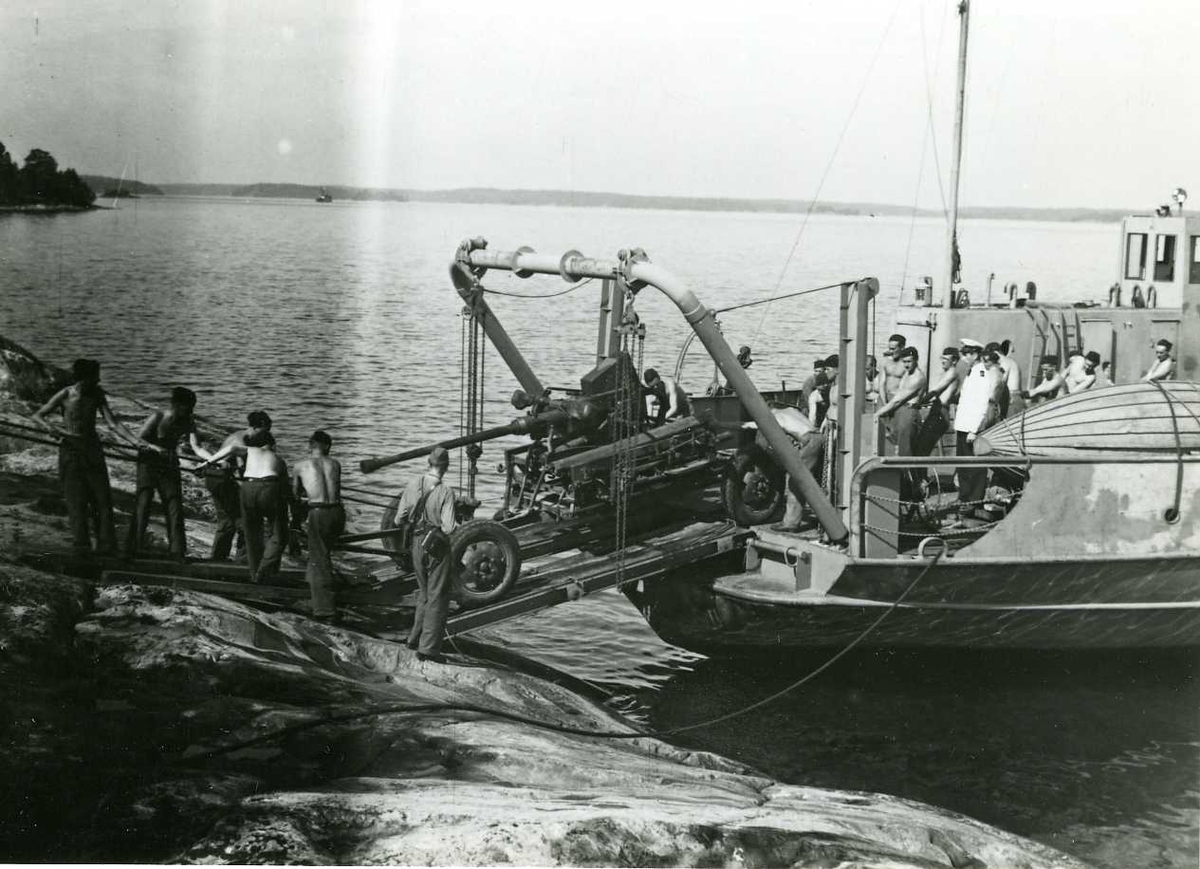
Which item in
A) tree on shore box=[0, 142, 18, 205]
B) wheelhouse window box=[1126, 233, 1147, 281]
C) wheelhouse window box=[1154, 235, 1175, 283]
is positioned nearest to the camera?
wheelhouse window box=[1154, 235, 1175, 283]

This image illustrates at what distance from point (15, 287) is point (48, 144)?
7.80 m

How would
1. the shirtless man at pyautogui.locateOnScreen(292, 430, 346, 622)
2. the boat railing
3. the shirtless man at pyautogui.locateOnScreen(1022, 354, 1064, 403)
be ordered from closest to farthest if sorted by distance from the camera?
the shirtless man at pyautogui.locateOnScreen(292, 430, 346, 622) < the boat railing < the shirtless man at pyautogui.locateOnScreen(1022, 354, 1064, 403)

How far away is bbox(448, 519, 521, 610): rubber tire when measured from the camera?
34.7 ft

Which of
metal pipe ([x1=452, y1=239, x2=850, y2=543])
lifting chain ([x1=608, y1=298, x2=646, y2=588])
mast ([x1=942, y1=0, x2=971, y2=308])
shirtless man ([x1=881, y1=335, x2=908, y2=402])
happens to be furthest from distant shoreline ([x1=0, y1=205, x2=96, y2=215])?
shirtless man ([x1=881, y1=335, x2=908, y2=402])

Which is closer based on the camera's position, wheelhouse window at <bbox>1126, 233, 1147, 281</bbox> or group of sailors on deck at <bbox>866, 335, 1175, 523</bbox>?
group of sailors on deck at <bbox>866, 335, 1175, 523</bbox>

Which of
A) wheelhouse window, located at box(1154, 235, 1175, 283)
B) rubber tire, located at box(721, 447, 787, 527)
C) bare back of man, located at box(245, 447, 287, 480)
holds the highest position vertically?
wheelhouse window, located at box(1154, 235, 1175, 283)

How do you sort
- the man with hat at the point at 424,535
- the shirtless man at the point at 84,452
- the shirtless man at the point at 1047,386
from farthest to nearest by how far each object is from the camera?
the shirtless man at the point at 1047,386 < the shirtless man at the point at 84,452 < the man with hat at the point at 424,535

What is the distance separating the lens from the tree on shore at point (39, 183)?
36.3m

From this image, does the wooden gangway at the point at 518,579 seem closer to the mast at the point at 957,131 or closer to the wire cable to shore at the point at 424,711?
the wire cable to shore at the point at 424,711

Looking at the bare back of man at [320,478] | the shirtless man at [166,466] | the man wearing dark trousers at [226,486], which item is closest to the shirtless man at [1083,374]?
the bare back of man at [320,478]

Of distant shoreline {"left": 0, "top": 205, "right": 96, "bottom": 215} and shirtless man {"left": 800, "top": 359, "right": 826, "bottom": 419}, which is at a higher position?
distant shoreline {"left": 0, "top": 205, "right": 96, "bottom": 215}

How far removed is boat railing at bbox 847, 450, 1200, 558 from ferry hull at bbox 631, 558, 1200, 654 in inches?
11.0

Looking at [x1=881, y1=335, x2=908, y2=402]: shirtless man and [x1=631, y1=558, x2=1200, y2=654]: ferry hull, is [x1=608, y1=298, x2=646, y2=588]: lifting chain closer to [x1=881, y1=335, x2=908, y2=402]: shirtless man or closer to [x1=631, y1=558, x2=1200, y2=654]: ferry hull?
[x1=631, y1=558, x2=1200, y2=654]: ferry hull

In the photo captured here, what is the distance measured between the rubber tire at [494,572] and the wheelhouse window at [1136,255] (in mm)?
9981
